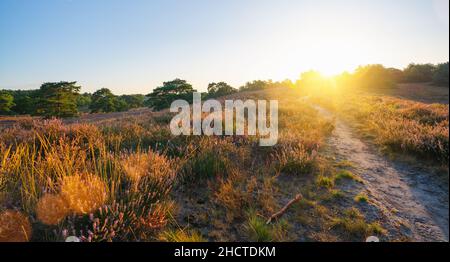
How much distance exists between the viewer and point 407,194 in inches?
215

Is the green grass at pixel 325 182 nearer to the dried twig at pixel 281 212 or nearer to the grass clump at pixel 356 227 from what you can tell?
the dried twig at pixel 281 212

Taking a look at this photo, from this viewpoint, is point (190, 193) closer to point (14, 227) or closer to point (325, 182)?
point (14, 227)

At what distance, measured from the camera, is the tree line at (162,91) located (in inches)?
1516

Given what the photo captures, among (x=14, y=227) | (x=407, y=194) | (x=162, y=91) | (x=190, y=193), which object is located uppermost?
(x=162, y=91)

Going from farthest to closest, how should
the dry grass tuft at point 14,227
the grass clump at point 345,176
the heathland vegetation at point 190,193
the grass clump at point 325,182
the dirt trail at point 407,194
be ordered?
the grass clump at point 345,176, the grass clump at point 325,182, the dirt trail at point 407,194, the heathland vegetation at point 190,193, the dry grass tuft at point 14,227

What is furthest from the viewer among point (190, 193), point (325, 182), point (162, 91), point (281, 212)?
point (162, 91)

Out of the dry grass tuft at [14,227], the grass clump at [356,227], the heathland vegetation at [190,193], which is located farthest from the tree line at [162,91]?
the grass clump at [356,227]

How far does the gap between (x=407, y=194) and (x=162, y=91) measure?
48.9m

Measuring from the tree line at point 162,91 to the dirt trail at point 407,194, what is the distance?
41.2 m

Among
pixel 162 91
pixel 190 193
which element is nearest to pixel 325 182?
pixel 190 193

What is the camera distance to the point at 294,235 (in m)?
3.69

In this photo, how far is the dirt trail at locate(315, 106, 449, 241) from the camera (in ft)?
13.5
